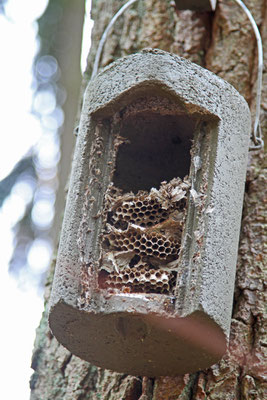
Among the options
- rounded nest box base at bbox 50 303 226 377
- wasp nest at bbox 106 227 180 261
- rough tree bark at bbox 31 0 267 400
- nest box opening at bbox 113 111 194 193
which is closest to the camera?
rounded nest box base at bbox 50 303 226 377

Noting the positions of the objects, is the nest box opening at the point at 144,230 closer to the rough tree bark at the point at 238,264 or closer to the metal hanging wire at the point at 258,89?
the metal hanging wire at the point at 258,89

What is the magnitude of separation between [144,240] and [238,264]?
445mm

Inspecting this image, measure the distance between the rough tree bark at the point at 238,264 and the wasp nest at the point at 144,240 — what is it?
0.39 meters

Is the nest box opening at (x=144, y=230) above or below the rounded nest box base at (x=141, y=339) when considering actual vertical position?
above

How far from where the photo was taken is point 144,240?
1.91m

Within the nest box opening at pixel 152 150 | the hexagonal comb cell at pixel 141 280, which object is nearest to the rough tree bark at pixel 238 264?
the nest box opening at pixel 152 150

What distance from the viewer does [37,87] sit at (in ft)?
18.7

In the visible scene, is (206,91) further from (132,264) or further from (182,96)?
(132,264)

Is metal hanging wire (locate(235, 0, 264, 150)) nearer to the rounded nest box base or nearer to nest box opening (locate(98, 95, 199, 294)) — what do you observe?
nest box opening (locate(98, 95, 199, 294))

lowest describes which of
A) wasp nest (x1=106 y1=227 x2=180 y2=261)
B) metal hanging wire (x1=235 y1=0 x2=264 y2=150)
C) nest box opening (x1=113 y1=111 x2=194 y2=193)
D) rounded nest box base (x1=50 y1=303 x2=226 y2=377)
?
rounded nest box base (x1=50 y1=303 x2=226 y2=377)

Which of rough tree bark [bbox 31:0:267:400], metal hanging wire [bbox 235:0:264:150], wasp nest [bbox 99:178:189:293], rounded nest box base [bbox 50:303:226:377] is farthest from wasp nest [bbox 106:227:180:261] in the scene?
metal hanging wire [bbox 235:0:264:150]

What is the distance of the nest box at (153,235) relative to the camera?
1.79m

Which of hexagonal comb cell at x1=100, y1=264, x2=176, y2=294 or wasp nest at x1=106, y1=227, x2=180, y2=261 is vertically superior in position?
wasp nest at x1=106, y1=227, x2=180, y2=261

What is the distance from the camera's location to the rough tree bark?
6.82ft
